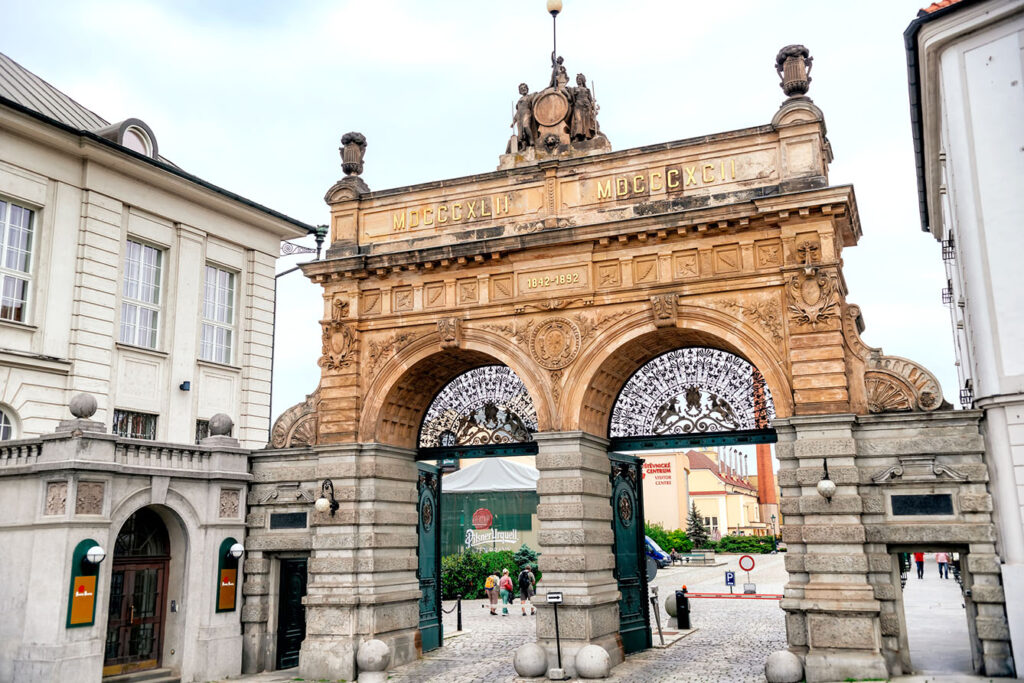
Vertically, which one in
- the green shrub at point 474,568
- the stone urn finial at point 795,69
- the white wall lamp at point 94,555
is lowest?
the green shrub at point 474,568

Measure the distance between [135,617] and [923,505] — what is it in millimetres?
13324

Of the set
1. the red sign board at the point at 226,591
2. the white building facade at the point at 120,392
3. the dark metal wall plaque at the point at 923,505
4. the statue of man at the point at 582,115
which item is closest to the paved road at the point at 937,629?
the dark metal wall plaque at the point at 923,505

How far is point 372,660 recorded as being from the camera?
15312mm

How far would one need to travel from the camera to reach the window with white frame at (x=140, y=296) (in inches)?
816

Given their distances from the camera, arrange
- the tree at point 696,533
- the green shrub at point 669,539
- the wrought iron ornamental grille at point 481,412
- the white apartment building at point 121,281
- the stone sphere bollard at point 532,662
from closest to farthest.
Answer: the stone sphere bollard at point 532,662
the wrought iron ornamental grille at point 481,412
the white apartment building at point 121,281
the green shrub at point 669,539
the tree at point 696,533

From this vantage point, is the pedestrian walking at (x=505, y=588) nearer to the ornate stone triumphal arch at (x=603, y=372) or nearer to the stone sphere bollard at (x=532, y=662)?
the ornate stone triumphal arch at (x=603, y=372)

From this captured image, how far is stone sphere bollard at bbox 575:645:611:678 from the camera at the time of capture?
14.1 meters

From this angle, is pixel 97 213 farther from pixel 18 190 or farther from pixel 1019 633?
pixel 1019 633

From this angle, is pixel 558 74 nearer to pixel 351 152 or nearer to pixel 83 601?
pixel 351 152

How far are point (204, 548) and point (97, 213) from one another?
858 cm

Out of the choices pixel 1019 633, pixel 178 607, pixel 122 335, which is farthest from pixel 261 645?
pixel 1019 633

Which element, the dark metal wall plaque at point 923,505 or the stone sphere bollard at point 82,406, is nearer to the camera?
the dark metal wall plaque at point 923,505

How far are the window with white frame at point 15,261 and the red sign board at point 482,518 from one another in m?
19.2

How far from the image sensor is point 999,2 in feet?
44.1
